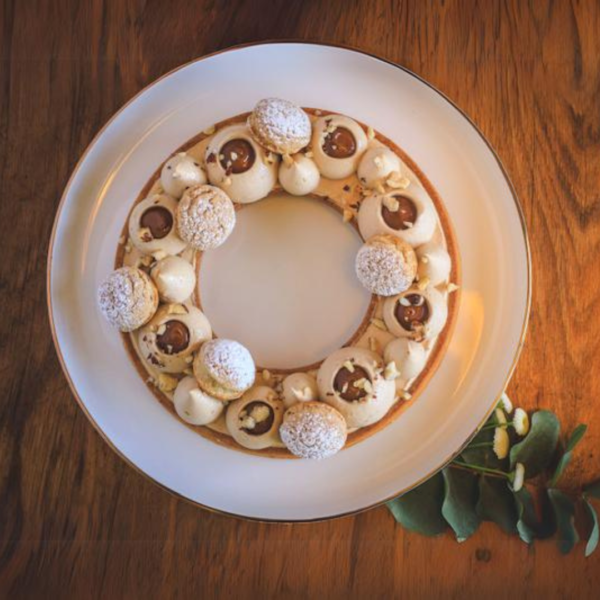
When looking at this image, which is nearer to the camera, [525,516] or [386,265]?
[386,265]

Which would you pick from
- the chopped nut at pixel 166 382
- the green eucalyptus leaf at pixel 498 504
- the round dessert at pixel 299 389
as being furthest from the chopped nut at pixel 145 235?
the green eucalyptus leaf at pixel 498 504

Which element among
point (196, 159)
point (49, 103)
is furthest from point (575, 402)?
point (49, 103)

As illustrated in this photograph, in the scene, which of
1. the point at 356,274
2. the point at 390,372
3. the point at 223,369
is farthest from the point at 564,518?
the point at 223,369

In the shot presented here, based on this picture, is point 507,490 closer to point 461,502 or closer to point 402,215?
point 461,502

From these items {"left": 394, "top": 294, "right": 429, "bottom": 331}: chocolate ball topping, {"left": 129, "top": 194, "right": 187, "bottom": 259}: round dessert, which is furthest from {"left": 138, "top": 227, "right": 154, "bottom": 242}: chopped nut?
{"left": 394, "top": 294, "right": 429, "bottom": 331}: chocolate ball topping

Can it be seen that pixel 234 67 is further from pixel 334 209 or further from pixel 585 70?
pixel 585 70

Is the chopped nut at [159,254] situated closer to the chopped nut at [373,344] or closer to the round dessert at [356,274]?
the round dessert at [356,274]
